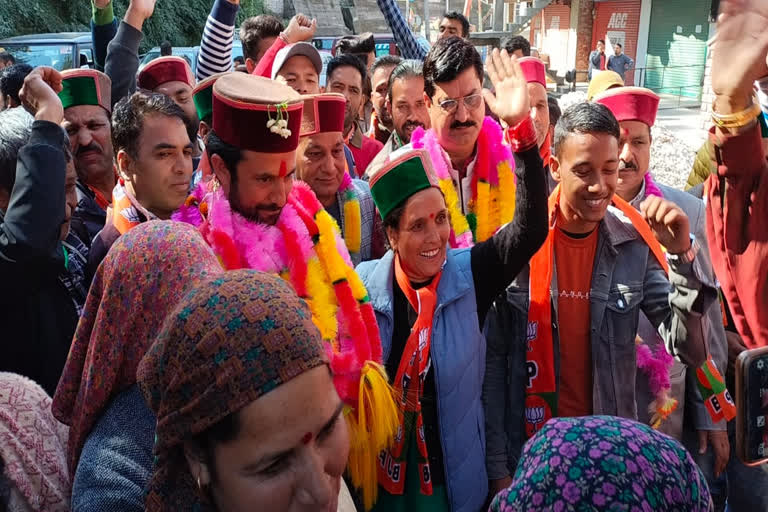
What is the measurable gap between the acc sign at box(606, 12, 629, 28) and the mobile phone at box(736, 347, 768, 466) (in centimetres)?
2610

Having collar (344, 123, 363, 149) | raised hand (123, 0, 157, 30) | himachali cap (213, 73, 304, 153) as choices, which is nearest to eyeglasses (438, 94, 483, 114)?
himachali cap (213, 73, 304, 153)

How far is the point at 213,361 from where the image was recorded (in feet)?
3.94

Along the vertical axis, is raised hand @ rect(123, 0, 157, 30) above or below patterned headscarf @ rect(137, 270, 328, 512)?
above

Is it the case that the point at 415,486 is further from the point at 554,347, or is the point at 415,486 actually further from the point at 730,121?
the point at 730,121

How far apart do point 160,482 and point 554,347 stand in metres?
1.79

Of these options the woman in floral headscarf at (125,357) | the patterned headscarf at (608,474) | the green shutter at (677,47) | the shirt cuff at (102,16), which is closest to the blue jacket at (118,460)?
the woman in floral headscarf at (125,357)

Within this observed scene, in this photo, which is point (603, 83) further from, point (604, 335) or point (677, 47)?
point (677, 47)

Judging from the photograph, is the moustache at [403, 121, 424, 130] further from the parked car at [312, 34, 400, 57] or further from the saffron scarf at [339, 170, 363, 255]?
the parked car at [312, 34, 400, 57]

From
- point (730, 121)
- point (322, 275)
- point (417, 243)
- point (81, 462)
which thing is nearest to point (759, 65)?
point (730, 121)

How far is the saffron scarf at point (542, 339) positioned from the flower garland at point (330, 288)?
649 millimetres

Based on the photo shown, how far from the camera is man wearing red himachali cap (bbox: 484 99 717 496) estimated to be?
262 centimetres

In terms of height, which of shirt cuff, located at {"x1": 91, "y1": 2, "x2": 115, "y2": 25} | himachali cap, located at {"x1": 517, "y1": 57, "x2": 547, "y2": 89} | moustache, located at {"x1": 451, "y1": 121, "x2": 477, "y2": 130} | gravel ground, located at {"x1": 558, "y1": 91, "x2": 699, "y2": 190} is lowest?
gravel ground, located at {"x1": 558, "y1": 91, "x2": 699, "y2": 190}

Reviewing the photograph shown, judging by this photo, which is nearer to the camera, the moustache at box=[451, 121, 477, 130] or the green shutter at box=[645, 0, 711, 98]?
the moustache at box=[451, 121, 477, 130]

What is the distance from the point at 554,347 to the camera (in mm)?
2686
